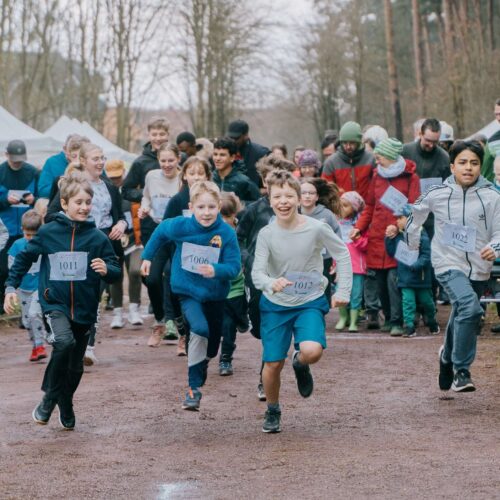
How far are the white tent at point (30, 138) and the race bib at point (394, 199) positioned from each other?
908 cm

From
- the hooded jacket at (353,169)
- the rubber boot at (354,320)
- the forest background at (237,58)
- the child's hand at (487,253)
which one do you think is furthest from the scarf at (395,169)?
the forest background at (237,58)

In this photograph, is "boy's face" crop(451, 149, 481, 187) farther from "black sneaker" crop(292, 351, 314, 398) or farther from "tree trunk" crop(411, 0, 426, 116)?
"tree trunk" crop(411, 0, 426, 116)

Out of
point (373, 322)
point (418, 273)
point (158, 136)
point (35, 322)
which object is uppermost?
point (158, 136)

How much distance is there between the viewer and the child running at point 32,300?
11516 millimetres

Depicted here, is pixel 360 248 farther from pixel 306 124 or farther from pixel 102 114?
pixel 306 124

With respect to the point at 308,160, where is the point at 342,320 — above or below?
below

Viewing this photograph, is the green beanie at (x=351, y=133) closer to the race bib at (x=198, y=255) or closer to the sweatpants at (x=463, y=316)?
the sweatpants at (x=463, y=316)

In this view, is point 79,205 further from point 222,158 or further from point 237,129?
point 237,129

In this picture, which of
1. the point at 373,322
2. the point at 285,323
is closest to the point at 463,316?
the point at 285,323

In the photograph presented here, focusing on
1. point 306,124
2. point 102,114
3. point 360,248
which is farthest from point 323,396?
point 306,124

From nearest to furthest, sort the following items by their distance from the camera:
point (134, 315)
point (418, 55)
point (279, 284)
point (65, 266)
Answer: point (279, 284) < point (65, 266) < point (134, 315) < point (418, 55)

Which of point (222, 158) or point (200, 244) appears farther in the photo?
point (222, 158)

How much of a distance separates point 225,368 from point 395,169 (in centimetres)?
348

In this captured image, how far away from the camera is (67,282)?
26.1ft
